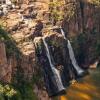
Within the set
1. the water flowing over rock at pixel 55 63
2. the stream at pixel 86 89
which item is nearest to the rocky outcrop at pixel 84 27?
the water flowing over rock at pixel 55 63

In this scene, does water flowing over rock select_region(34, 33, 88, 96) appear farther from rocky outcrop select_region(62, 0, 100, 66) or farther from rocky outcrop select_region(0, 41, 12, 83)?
rocky outcrop select_region(0, 41, 12, 83)

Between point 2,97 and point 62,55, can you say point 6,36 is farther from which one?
point 62,55

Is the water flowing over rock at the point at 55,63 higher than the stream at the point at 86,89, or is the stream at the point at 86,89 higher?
the water flowing over rock at the point at 55,63

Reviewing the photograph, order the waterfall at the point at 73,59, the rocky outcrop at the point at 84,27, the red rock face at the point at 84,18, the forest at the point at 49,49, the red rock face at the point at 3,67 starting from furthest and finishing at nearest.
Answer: the red rock face at the point at 84,18
the rocky outcrop at the point at 84,27
the waterfall at the point at 73,59
the forest at the point at 49,49
the red rock face at the point at 3,67

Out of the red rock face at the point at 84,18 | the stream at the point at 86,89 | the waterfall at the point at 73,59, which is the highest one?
the red rock face at the point at 84,18

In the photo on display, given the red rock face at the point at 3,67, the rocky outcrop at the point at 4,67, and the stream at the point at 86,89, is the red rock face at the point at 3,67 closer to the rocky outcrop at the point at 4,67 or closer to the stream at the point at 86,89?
the rocky outcrop at the point at 4,67

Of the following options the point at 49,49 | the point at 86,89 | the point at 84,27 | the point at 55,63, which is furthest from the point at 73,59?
the point at 86,89

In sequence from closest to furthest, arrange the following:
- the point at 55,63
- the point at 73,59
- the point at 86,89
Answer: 1. the point at 86,89
2. the point at 55,63
3. the point at 73,59

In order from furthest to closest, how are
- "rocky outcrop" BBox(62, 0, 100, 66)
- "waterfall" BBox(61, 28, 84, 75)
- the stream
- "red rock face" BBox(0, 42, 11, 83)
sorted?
"rocky outcrop" BBox(62, 0, 100, 66)
"waterfall" BBox(61, 28, 84, 75)
the stream
"red rock face" BBox(0, 42, 11, 83)

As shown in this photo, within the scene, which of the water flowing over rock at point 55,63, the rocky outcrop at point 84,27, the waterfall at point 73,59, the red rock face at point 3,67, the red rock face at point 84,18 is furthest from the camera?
the red rock face at point 84,18

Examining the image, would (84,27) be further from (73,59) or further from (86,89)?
(86,89)

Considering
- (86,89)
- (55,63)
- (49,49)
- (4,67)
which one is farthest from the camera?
(49,49)

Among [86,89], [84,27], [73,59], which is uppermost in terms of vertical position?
[84,27]

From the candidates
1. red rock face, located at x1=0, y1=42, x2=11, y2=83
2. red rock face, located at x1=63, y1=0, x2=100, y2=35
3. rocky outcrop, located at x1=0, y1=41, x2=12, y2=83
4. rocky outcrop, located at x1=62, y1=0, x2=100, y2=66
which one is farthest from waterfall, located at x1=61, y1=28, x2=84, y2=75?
red rock face, located at x1=0, y1=42, x2=11, y2=83
